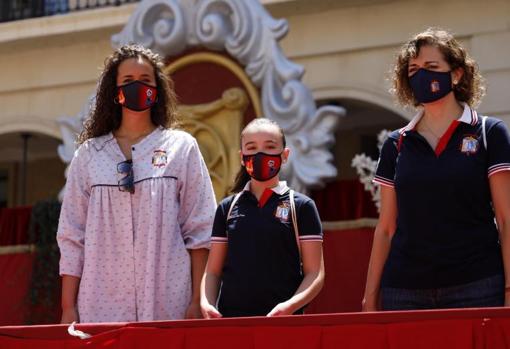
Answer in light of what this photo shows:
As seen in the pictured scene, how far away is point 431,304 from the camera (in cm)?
423

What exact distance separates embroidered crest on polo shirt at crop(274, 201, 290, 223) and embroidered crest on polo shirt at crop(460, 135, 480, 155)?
0.74 m

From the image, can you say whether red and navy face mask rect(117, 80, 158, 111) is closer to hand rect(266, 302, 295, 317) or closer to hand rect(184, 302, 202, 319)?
hand rect(184, 302, 202, 319)

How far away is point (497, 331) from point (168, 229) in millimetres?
1572

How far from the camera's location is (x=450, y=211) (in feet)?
13.8

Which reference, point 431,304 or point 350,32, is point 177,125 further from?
point 350,32

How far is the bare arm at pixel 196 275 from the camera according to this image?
15.1 ft

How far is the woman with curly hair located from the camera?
4.61 m

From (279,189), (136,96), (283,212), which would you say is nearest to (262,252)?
(283,212)

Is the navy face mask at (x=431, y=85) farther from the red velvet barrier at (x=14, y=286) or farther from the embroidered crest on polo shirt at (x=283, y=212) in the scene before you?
the red velvet barrier at (x=14, y=286)

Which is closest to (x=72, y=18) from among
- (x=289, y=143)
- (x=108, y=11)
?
(x=108, y=11)

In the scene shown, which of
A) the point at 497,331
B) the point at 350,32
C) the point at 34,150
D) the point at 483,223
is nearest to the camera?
the point at 497,331

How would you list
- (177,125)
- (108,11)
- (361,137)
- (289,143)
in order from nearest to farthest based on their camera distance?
(177,125), (289,143), (108,11), (361,137)

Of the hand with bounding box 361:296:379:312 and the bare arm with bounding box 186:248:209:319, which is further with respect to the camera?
the bare arm with bounding box 186:248:209:319

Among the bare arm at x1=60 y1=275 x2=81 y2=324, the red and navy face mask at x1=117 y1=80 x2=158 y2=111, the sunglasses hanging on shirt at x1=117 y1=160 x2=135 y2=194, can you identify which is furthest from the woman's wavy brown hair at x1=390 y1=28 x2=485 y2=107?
the bare arm at x1=60 y1=275 x2=81 y2=324
